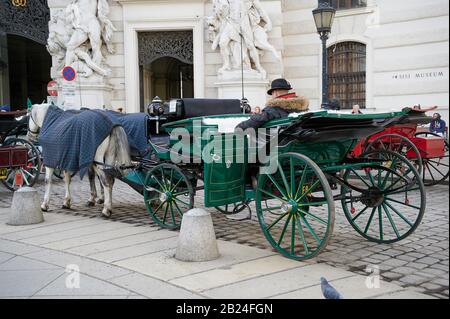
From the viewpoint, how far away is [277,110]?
5.35m

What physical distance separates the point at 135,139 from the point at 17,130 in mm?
5430

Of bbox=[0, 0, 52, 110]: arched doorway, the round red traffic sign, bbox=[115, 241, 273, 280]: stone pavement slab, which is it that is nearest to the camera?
bbox=[115, 241, 273, 280]: stone pavement slab

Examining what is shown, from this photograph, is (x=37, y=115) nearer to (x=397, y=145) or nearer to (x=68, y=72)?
(x=68, y=72)

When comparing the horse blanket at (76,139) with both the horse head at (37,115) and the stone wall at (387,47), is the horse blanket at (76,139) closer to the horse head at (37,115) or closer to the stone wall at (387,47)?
the horse head at (37,115)

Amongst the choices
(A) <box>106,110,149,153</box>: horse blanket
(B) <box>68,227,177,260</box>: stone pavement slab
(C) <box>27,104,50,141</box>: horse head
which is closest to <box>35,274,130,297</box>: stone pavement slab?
(B) <box>68,227,177,260</box>: stone pavement slab

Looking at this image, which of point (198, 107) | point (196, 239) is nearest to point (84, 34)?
point (198, 107)

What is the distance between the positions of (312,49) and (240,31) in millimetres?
3242

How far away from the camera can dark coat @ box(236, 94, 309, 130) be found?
525 cm

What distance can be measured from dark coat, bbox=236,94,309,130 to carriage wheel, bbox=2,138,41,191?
6.59 metres

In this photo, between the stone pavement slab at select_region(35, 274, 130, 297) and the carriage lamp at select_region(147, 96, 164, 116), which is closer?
the stone pavement slab at select_region(35, 274, 130, 297)

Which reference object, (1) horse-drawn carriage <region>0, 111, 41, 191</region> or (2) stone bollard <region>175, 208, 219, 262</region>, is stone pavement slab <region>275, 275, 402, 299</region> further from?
(1) horse-drawn carriage <region>0, 111, 41, 191</region>

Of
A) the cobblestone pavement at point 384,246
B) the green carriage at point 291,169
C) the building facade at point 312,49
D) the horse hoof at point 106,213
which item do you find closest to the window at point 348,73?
the building facade at point 312,49

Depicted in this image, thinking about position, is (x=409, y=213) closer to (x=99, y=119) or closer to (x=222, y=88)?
(x=99, y=119)

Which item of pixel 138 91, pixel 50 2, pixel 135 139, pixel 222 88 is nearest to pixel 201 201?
pixel 135 139
